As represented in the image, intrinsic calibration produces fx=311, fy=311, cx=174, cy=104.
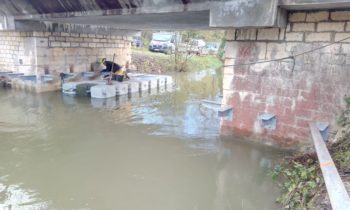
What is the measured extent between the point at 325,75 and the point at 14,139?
6.02 m

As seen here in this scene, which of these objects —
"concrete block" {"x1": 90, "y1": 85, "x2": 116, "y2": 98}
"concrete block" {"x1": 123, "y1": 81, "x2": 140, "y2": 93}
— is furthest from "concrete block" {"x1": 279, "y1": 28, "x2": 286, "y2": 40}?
"concrete block" {"x1": 123, "y1": 81, "x2": 140, "y2": 93}

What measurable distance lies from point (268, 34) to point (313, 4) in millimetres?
1193

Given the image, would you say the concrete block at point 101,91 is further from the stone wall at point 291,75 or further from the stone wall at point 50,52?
the stone wall at point 291,75

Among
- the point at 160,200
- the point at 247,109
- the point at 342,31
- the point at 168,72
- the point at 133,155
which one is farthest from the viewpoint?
the point at 168,72

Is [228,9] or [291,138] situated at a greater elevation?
[228,9]

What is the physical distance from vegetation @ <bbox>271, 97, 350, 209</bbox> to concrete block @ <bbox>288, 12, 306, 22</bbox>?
1607mm

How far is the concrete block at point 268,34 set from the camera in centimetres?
579

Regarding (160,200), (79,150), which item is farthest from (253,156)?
(79,150)

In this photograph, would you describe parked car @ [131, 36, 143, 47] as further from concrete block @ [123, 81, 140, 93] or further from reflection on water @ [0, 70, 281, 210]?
reflection on water @ [0, 70, 281, 210]

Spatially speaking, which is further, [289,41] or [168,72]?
[168,72]

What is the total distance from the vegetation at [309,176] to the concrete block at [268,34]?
1709mm

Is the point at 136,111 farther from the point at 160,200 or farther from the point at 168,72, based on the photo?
the point at 168,72

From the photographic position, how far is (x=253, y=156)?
5723 mm

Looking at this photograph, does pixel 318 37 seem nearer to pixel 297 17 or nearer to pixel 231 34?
pixel 297 17
